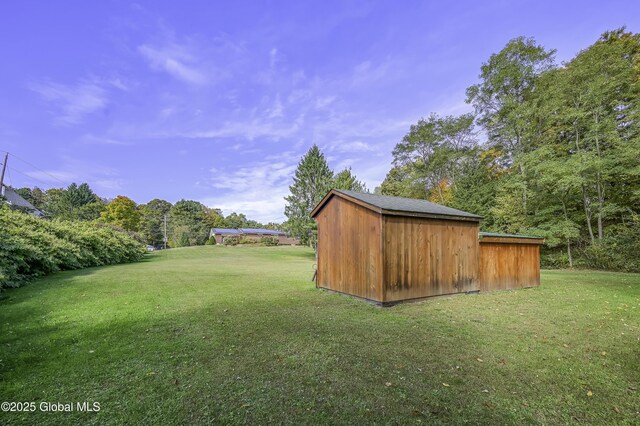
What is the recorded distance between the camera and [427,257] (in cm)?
725

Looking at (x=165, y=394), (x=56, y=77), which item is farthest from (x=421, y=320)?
(x=56, y=77)

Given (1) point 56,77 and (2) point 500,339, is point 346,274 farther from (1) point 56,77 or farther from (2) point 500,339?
(1) point 56,77

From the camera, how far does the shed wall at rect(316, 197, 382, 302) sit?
6766mm

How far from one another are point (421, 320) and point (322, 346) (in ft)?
7.84

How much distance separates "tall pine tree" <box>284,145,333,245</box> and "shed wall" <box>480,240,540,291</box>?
18.0 meters

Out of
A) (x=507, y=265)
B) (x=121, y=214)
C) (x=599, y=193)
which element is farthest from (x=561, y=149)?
(x=121, y=214)

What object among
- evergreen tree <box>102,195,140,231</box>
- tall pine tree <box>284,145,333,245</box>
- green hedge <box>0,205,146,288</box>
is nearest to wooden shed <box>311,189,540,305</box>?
green hedge <box>0,205,146,288</box>

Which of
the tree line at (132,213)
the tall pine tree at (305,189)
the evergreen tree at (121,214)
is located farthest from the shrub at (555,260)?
the evergreen tree at (121,214)

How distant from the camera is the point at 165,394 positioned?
2.78 meters

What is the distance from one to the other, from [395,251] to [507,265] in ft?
16.3

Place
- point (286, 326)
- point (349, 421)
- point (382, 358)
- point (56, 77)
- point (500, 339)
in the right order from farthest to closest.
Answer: point (56, 77)
point (286, 326)
point (500, 339)
point (382, 358)
point (349, 421)

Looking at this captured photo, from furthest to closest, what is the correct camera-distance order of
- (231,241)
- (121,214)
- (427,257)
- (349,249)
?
(121,214)
(231,241)
(349,249)
(427,257)

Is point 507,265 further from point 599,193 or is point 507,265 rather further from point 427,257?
point 599,193

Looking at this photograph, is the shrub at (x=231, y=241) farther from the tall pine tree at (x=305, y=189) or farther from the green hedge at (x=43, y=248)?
the green hedge at (x=43, y=248)
